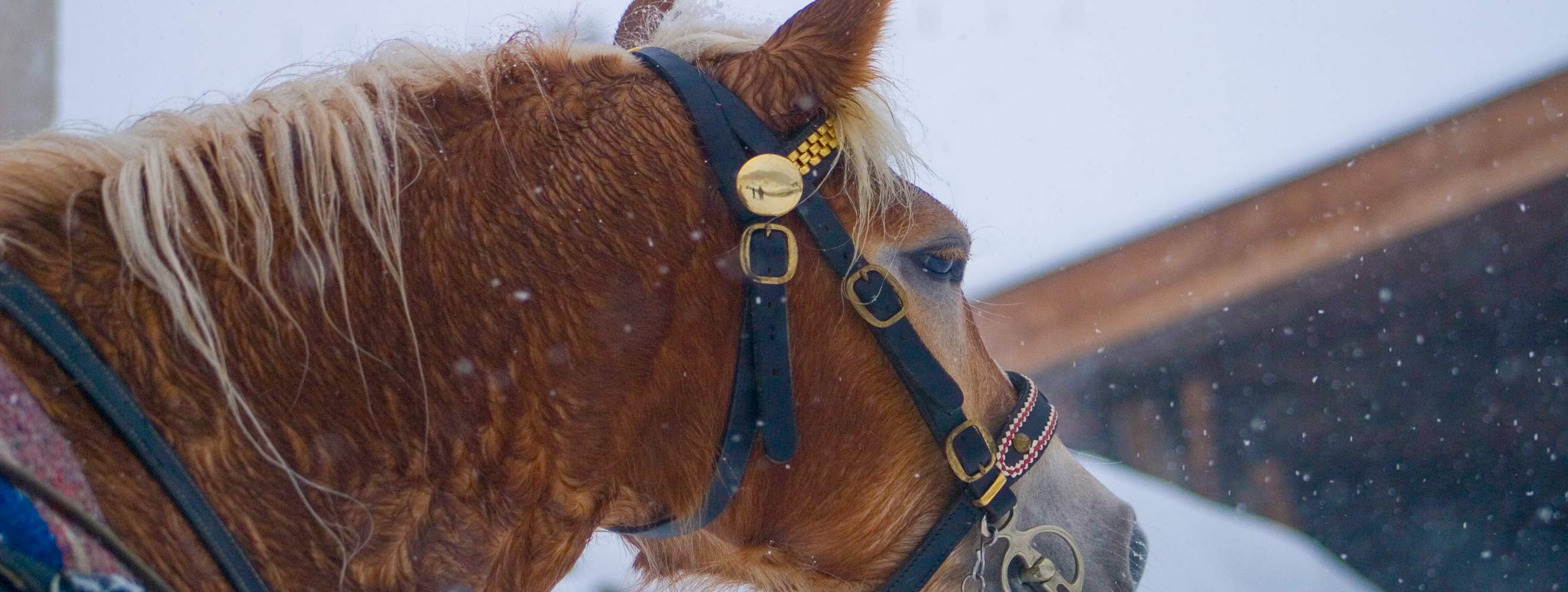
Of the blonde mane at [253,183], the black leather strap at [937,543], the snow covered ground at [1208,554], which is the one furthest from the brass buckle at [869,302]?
the snow covered ground at [1208,554]

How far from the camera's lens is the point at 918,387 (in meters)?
1.34

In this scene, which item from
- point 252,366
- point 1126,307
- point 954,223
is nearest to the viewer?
point 252,366

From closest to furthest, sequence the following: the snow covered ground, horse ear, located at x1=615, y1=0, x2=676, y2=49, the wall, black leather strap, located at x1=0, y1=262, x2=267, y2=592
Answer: black leather strap, located at x1=0, y1=262, x2=267, y2=592
horse ear, located at x1=615, y1=0, x2=676, y2=49
the snow covered ground
the wall

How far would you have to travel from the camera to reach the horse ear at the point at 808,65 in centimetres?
126

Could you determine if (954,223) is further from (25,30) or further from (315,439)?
(25,30)

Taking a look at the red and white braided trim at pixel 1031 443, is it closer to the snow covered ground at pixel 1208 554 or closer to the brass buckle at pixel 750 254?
the brass buckle at pixel 750 254

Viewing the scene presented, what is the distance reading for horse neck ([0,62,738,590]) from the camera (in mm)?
942

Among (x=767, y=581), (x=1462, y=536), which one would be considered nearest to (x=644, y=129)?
(x=767, y=581)

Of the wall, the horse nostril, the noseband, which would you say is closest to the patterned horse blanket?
the noseband

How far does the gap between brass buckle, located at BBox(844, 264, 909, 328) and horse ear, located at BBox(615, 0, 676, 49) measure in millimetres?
621

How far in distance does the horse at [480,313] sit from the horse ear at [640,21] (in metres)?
0.16

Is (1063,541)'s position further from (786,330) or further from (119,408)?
(119,408)

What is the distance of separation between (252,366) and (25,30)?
4.77 m

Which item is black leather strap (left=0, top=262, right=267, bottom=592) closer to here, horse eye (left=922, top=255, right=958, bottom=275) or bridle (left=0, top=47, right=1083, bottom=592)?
bridle (left=0, top=47, right=1083, bottom=592)
